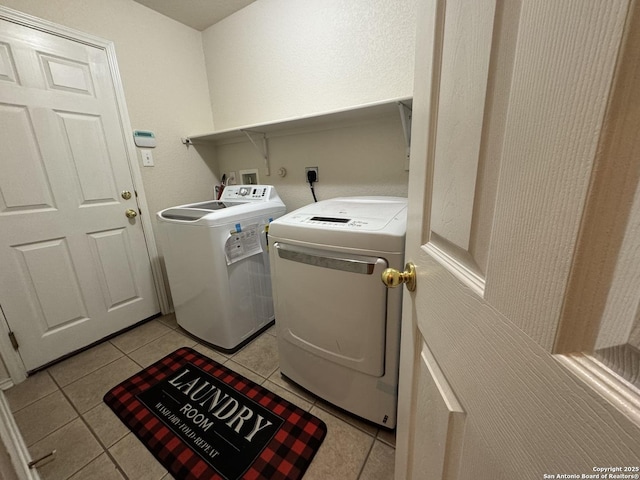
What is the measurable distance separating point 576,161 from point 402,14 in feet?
5.44

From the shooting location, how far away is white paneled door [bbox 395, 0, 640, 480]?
17 centimetres

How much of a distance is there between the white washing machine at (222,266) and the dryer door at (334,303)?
419 mm

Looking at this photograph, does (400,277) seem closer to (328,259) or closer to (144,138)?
(328,259)

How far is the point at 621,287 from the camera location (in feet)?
0.55

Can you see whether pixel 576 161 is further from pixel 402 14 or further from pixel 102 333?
pixel 102 333

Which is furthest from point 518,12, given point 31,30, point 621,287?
point 31,30

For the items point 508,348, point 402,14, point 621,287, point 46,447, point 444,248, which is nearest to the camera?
point 621,287

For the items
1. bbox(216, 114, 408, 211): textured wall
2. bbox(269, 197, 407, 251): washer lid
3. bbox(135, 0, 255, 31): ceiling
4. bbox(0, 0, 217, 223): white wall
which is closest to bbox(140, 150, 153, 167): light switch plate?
bbox(0, 0, 217, 223): white wall

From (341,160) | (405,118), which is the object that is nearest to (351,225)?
(405,118)

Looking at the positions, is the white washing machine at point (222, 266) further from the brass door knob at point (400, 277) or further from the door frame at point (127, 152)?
the brass door knob at point (400, 277)

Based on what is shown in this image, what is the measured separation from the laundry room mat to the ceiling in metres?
2.52

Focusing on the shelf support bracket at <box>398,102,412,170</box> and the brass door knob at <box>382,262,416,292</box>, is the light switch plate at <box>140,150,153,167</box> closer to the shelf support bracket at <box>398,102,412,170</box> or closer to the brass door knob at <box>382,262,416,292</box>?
the shelf support bracket at <box>398,102,412,170</box>

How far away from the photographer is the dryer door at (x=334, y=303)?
1.00 m

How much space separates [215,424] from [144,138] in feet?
6.54
